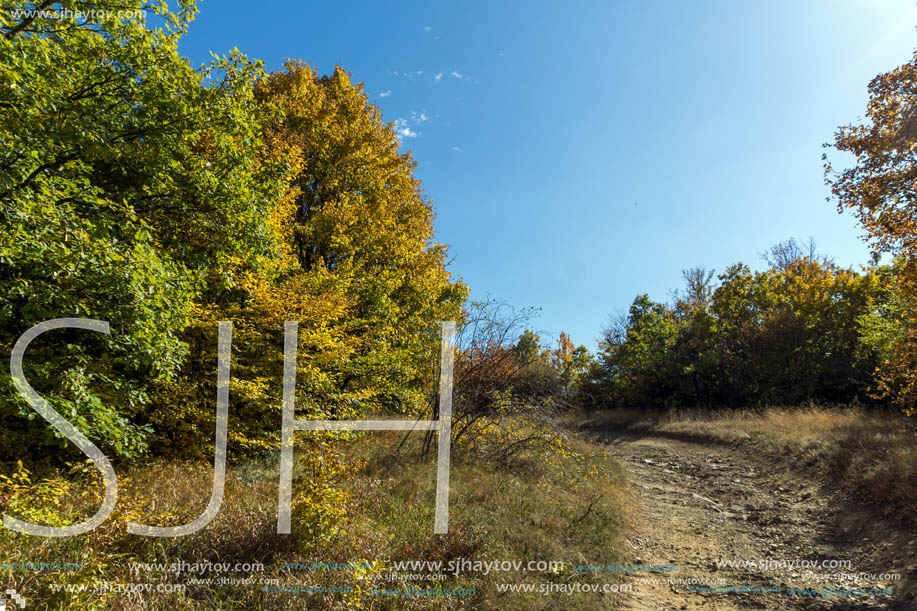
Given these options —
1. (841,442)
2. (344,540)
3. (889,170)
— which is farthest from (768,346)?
(344,540)

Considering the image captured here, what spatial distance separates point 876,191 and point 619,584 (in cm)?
904

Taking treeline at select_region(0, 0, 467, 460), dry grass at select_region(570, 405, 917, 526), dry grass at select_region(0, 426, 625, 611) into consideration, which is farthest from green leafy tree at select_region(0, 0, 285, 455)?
dry grass at select_region(570, 405, 917, 526)

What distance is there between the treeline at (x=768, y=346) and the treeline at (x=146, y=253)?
1157 centimetres

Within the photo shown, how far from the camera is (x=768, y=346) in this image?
2270cm

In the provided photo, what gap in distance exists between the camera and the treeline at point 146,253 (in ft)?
18.4

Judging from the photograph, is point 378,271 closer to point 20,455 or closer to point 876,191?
point 20,455

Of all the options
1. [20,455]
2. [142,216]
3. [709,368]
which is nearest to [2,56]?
[142,216]

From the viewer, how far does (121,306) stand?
236 inches

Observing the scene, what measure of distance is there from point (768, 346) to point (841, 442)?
45.1 feet

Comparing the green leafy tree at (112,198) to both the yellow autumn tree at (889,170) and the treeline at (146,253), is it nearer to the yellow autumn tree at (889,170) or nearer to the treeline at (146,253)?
the treeline at (146,253)

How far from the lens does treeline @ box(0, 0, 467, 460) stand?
5598 millimetres

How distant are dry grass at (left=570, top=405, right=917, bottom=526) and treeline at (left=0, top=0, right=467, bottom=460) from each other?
30.6ft

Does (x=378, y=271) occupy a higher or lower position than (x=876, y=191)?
lower

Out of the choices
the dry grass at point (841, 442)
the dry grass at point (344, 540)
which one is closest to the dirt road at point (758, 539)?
the dry grass at point (841, 442)
